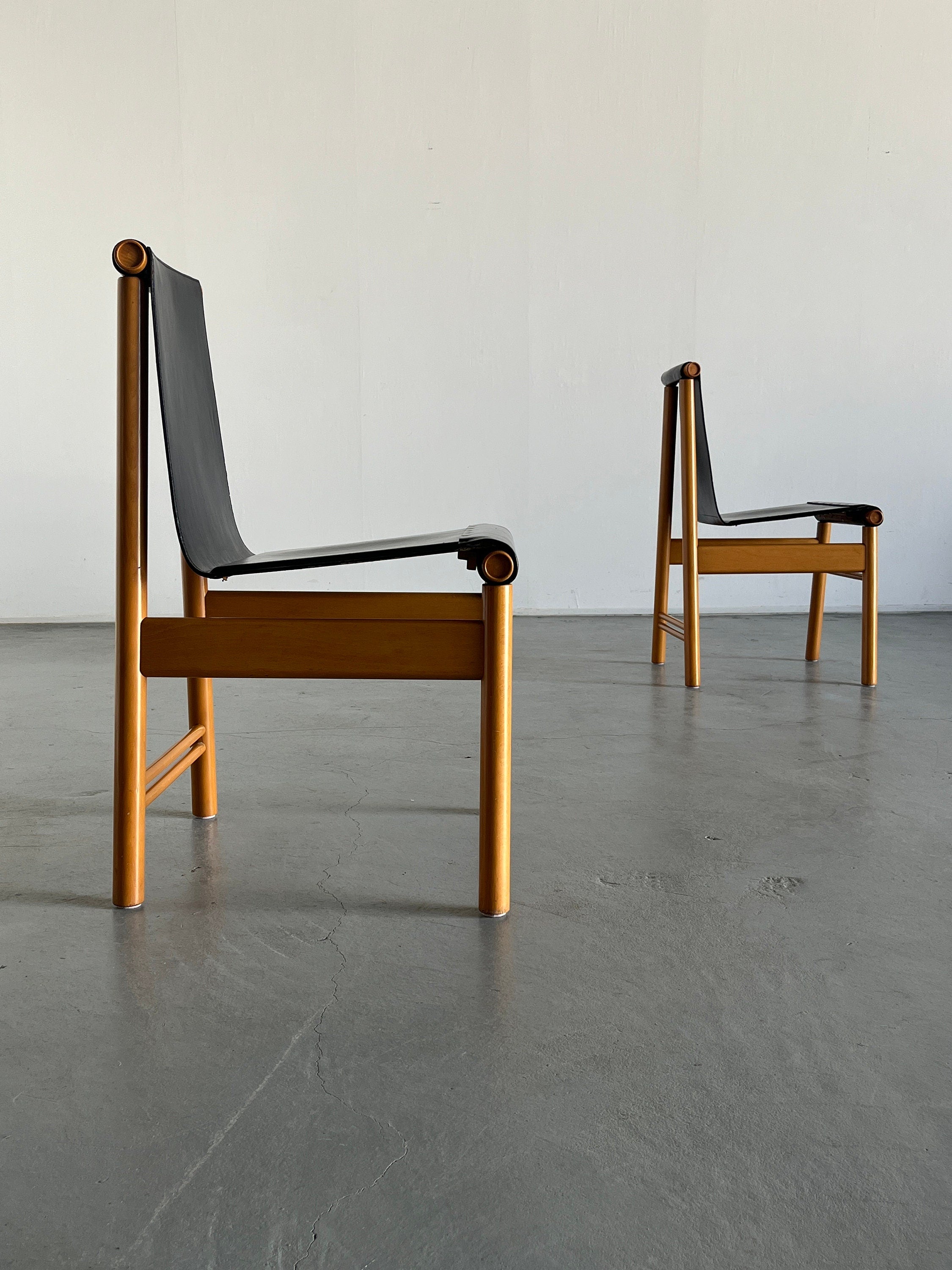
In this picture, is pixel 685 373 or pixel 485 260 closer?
pixel 685 373

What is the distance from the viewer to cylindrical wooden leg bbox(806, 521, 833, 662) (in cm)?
287

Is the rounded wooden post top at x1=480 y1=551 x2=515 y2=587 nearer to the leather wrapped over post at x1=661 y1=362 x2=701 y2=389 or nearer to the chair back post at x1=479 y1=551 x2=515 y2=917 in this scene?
the chair back post at x1=479 y1=551 x2=515 y2=917

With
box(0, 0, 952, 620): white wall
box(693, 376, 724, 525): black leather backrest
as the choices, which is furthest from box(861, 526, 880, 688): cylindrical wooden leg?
box(0, 0, 952, 620): white wall

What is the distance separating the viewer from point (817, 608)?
297cm

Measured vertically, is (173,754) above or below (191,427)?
below

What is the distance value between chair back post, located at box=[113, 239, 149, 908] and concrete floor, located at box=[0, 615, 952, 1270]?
0.08 meters

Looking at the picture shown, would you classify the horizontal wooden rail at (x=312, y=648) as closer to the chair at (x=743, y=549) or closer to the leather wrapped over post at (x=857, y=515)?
the chair at (x=743, y=549)

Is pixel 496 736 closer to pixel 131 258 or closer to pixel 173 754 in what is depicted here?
pixel 173 754

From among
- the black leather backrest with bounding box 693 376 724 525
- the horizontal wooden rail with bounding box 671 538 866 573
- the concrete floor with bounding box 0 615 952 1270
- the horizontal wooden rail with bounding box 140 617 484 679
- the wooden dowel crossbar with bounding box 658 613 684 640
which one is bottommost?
the concrete floor with bounding box 0 615 952 1270

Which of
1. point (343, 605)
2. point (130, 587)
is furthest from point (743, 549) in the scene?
point (130, 587)

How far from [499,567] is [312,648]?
0.85 ft

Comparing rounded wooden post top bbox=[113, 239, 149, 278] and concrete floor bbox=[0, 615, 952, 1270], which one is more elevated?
rounded wooden post top bbox=[113, 239, 149, 278]

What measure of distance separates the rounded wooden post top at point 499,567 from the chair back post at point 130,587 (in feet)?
1.46

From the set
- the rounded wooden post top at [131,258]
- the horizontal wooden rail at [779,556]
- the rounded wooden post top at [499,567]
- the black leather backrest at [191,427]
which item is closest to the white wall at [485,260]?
the horizontal wooden rail at [779,556]
